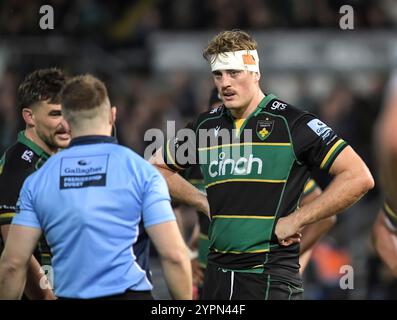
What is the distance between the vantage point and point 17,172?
6266 millimetres

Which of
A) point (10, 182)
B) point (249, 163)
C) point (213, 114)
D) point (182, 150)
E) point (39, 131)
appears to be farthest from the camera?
point (39, 131)

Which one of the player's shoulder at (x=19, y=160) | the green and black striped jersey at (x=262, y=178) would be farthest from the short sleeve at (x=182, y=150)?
the player's shoulder at (x=19, y=160)

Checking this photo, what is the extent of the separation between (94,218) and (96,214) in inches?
0.9

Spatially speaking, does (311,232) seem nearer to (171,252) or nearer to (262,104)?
(262,104)

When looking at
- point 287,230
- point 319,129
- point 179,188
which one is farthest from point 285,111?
point 179,188

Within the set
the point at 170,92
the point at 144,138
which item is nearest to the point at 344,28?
the point at 170,92

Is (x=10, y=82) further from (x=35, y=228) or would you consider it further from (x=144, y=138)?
(x=35, y=228)

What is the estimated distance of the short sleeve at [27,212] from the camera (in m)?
4.83

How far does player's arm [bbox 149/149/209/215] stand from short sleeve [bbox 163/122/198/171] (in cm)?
6

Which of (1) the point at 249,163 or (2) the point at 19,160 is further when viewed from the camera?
(2) the point at 19,160

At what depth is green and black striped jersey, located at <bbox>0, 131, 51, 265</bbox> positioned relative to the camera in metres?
6.11

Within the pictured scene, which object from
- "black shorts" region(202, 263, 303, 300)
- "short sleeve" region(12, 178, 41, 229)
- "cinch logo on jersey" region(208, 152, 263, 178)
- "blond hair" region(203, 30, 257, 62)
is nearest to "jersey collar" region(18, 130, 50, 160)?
"cinch logo on jersey" region(208, 152, 263, 178)

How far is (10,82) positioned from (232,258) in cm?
867

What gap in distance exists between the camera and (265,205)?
5824mm
